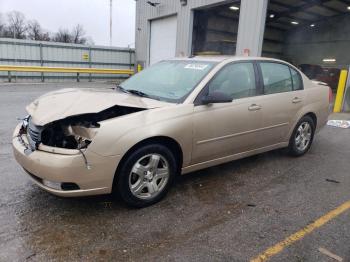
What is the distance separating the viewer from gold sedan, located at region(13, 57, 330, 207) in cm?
286

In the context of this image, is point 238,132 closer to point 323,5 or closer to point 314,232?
point 314,232

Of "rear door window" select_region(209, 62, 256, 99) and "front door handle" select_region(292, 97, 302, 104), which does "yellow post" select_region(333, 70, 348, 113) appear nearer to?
"front door handle" select_region(292, 97, 302, 104)

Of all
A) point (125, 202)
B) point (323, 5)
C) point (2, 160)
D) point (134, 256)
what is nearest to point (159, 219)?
point (125, 202)

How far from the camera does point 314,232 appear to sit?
292 cm

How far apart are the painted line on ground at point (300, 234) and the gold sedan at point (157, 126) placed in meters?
1.25

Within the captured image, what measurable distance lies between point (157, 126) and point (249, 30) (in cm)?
875

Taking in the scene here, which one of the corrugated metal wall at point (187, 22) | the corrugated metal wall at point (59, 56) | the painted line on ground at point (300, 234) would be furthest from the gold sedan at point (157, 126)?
the corrugated metal wall at point (59, 56)

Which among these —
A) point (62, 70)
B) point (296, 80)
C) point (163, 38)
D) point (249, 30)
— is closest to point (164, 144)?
point (296, 80)

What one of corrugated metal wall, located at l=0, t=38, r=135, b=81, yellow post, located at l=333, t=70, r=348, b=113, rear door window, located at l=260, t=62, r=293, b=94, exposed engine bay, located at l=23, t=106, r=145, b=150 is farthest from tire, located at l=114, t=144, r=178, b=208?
corrugated metal wall, located at l=0, t=38, r=135, b=81

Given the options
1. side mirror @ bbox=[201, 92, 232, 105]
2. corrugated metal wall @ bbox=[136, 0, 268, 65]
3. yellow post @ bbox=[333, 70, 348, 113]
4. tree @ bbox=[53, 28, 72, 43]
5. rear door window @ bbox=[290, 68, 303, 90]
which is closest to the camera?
side mirror @ bbox=[201, 92, 232, 105]

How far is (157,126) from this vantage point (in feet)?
10.3

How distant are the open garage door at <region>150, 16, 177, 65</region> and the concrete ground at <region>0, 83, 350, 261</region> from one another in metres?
12.2

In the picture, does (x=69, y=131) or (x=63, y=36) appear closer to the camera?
(x=69, y=131)

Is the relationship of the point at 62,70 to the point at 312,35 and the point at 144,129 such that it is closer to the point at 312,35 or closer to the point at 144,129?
the point at 144,129
